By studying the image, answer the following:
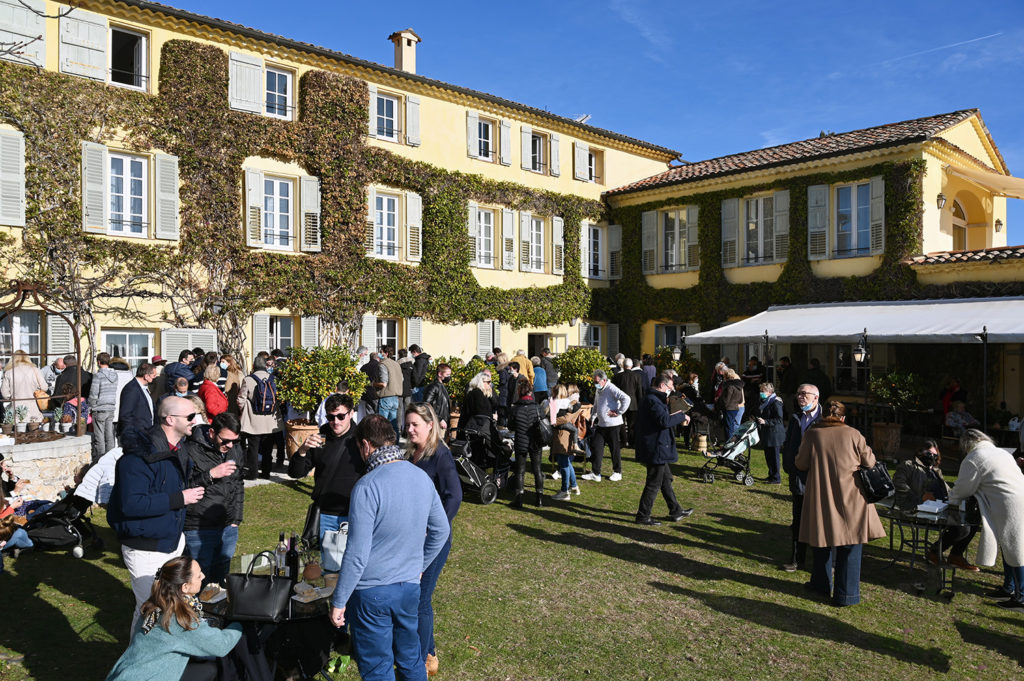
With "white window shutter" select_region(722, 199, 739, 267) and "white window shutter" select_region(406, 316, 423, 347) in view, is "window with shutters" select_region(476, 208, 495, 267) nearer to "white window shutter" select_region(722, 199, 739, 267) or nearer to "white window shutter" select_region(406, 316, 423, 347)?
"white window shutter" select_region(406, 316, 423, 347)

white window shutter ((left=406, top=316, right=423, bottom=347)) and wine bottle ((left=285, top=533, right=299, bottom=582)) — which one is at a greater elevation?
white window shutter ((left=406, top=316, right=423, bottom=347))

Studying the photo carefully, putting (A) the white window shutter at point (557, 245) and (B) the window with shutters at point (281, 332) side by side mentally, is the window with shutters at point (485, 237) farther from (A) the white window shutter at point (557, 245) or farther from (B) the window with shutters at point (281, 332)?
(B) the window with shutters at point (281, 332)

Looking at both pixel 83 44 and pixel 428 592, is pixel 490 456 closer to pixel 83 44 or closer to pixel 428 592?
pixel 428 592

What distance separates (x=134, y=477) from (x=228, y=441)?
0.91m

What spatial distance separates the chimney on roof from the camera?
1858 cm

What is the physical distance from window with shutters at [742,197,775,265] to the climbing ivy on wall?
678cm

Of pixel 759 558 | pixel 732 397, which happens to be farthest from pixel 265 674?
pixel 732 397

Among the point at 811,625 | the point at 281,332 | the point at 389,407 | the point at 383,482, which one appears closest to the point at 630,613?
the point at 811,625

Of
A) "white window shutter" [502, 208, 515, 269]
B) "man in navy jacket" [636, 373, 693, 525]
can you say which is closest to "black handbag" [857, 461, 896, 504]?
"man in navy jacket" [636, 373, 693, 525]

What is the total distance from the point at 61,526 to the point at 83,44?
33.1ft

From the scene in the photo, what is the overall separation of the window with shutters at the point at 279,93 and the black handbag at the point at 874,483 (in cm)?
1381

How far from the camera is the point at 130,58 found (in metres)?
13.6

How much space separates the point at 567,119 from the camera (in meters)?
20.1

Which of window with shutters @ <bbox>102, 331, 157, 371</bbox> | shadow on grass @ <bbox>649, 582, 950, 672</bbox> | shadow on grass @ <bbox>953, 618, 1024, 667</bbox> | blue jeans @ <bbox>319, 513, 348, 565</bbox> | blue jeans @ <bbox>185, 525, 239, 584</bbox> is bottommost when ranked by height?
shadow on grass @ <bbox>953, 618, 1024, 667</bbox>
